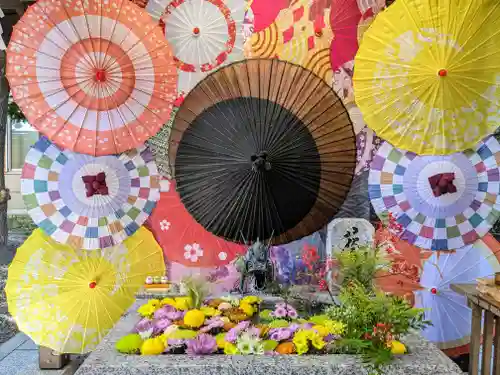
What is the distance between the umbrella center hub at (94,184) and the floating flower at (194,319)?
1.65 meters

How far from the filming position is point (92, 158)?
14.7 ft

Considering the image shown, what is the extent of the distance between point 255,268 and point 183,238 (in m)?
0.90

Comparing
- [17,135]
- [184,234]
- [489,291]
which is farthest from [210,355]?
[17,135]

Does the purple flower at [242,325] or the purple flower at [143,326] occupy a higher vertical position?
the purple flower at [242,325]

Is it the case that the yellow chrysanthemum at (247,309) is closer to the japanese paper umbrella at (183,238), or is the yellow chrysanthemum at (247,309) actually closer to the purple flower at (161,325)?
the purple flower at (161,325)

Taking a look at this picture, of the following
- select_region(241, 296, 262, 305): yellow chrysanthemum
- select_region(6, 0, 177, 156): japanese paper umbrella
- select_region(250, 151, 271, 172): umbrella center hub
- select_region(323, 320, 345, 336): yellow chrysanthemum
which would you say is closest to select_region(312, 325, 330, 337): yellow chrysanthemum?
select_region(323, 320, 345, 336): yellow chrysanthemum

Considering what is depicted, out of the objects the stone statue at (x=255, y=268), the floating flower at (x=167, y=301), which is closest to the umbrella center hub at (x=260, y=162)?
the stone statue at (x=255, y=268)

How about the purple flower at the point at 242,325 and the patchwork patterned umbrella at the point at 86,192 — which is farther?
the patchwork patterned umbrella at the point at 86,192

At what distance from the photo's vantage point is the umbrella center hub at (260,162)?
3.97 meters

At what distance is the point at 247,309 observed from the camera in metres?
3.59

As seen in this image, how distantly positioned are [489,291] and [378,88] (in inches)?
71.8

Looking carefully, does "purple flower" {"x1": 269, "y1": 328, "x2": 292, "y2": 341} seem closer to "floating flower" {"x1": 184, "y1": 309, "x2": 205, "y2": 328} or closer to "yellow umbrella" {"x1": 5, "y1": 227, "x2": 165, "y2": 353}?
"floating flower" {"x1": 184, "y1": 309, "x2": 205, "y2": 328}

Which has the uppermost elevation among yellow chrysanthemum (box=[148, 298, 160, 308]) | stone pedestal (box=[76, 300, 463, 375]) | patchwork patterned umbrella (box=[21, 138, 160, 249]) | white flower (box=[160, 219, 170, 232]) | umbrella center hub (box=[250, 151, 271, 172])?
umbrella center hub (box=[250, 151, 271, 172])

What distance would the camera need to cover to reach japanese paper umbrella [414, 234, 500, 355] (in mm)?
4539
